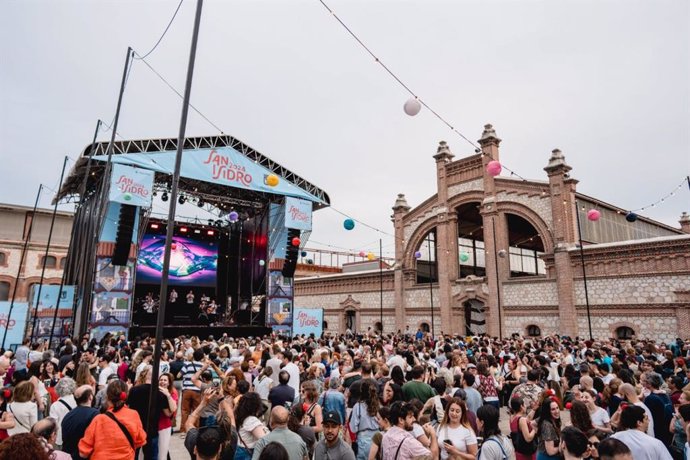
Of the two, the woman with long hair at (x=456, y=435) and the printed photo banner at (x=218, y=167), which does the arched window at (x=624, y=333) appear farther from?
the woman with long hair at (x=456, y=435)

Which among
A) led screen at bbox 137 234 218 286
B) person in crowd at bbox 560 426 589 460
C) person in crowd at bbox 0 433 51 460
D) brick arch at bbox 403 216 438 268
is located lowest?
person in crowd at bbox 560 426 589 460

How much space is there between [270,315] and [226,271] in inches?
247

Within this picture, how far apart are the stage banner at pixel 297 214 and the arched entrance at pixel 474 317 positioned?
1083 cm

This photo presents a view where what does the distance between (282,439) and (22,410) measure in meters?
3.07

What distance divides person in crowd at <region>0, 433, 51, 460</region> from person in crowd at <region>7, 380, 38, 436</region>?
249cm

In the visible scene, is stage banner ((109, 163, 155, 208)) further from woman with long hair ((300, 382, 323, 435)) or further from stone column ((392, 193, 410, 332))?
woman with long hair ((300, 382, 323, 435))

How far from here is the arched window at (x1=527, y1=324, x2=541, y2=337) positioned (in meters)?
21.6

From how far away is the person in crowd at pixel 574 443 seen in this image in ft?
11.1

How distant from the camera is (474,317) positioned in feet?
83.4

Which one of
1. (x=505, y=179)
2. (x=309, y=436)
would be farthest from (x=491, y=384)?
(x=505, y=179)

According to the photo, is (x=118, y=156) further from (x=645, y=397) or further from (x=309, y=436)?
(x=645, y=397)

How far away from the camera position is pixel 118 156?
20.4 m

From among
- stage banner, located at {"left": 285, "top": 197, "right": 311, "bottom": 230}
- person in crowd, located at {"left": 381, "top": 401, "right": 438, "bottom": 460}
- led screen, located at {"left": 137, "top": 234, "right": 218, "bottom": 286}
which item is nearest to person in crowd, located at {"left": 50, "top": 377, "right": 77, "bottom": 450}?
person in crowd, located at {"left": 381, "top": 401, "right": 438, "bottom": 460}

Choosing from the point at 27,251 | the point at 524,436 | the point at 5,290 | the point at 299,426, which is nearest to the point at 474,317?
the point at 524,436
